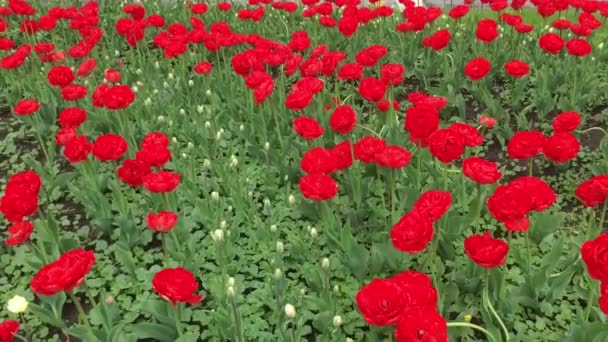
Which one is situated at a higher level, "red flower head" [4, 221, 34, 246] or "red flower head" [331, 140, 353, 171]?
"red flower head" [331, 140, 353, 171]

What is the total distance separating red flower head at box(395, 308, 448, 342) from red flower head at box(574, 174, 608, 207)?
142 cm

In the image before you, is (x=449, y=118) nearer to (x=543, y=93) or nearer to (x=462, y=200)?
(x=543, y=93)

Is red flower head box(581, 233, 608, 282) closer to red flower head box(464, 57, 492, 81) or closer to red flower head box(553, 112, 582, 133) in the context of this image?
red flower head box(553, 112, 582, 133)

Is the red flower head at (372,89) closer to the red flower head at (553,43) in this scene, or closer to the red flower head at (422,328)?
the red flower head at (553,43)

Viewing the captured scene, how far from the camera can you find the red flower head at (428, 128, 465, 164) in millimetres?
2957

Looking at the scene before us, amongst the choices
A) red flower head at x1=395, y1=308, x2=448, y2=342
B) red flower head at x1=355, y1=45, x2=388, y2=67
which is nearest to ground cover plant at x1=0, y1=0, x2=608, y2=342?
red flower head at x1=395, y1=308, x2=448, y2=342

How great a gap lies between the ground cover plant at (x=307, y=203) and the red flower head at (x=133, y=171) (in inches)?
0.5

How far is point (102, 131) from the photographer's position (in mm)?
4918

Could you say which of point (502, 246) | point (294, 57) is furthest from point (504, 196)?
point (294, 57)

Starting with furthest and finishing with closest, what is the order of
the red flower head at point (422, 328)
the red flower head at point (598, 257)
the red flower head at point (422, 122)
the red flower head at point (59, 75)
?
the red flower head at point (59, 75)
the red flower head at point (422, 122)
the red flower head at point (598, 257)
the red flower head at point (422, 328)

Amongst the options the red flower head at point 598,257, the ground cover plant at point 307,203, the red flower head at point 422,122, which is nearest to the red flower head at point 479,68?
the ground cover plant at point 307,203

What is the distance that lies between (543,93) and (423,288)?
377 centimetres

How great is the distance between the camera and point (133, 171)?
10.9ft

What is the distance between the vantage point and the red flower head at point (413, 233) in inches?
91.9
